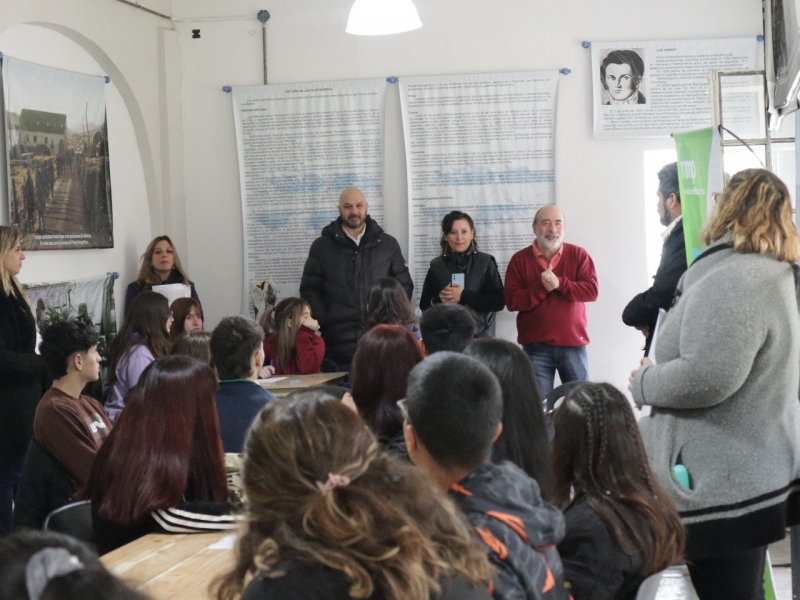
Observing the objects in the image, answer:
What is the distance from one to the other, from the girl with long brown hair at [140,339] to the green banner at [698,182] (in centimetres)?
255

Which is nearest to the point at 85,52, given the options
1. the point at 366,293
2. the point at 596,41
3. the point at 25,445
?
the point at 366,293

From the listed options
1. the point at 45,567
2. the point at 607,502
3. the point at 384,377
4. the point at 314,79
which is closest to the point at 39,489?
the point at 384,377

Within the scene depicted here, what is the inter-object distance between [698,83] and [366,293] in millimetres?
2593

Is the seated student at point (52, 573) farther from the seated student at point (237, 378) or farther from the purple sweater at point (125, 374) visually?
the purple sweater at point (125, 374)

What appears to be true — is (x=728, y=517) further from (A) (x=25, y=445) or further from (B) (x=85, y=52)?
(B) (x=85, y=52)

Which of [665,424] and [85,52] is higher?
[85,52]

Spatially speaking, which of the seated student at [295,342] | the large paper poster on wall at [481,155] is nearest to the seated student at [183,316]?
the seated student at [295,342]

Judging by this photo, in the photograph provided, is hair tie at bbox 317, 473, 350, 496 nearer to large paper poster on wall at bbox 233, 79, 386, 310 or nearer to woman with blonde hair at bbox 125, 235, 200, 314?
woman with blonde hair at bbox 125, 235, 200, 314

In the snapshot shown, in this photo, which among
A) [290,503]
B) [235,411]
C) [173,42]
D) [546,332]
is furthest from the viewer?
[173,42]

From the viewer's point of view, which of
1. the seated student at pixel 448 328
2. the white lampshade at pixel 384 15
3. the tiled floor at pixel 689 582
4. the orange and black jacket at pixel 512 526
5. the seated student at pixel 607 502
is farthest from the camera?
the white lampshade at pixel 384 15

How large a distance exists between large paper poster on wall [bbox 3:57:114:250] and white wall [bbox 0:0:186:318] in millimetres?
107

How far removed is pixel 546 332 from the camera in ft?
19.1

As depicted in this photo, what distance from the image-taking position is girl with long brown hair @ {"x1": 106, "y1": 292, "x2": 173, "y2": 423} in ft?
14.9

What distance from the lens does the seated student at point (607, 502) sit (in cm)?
188
